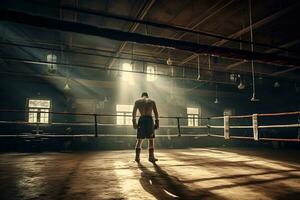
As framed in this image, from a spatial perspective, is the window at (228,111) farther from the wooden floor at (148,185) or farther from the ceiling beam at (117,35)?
the wooden floor at (148,185)

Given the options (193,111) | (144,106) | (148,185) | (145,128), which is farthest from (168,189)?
(193,111)

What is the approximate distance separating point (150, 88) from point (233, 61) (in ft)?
17.4

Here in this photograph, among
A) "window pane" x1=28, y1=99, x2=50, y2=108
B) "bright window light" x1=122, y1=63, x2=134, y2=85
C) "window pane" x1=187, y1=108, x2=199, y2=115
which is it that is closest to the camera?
"window pane" x1=28, y1=99, x2=50, y2=108

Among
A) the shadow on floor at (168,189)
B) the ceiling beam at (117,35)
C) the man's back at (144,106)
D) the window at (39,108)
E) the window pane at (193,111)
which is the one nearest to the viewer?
the shadow on floor at (168,189)

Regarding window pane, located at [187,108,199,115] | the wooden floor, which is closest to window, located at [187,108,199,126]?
window pane, located at [187,108,199,115]

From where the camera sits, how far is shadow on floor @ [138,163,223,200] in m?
2.21

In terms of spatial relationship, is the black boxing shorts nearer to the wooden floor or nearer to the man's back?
the man's back

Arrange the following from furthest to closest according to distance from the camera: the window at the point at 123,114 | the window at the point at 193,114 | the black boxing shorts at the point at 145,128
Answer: the window at the point at 193,114 < the window at the point at 123,114 < the black boxing shorts at the point at 145,128

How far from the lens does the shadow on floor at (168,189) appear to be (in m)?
2.21

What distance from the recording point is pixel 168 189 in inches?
97.1

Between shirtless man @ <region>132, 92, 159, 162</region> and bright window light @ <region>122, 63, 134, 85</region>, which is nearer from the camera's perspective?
shirtless man @ <region>132, 92, 159, 162</region>

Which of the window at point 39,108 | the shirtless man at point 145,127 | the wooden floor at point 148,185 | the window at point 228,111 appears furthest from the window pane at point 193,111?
the wooden floor at point 148,185

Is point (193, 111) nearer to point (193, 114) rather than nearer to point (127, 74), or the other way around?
point (193, 114)

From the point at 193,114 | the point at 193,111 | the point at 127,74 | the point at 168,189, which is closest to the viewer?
the point at 168,189
